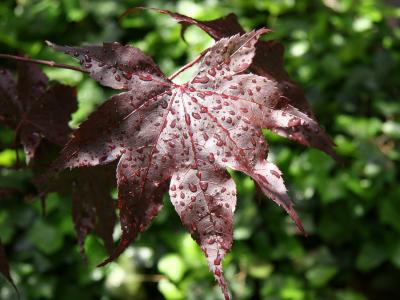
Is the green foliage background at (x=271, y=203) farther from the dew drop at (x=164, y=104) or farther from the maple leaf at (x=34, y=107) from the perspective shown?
the dew drop at (x=164, y=104)

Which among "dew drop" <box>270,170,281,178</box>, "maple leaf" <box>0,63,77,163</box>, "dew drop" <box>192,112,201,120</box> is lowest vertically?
"maple leaf" <box>0,63,77,163</box>

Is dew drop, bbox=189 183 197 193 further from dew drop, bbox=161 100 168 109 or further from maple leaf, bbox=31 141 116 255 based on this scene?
maple leaf, bbox=31 141 116 255

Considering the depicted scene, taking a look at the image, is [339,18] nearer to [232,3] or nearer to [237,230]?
[232,3]

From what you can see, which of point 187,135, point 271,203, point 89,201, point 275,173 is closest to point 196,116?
point 187,135

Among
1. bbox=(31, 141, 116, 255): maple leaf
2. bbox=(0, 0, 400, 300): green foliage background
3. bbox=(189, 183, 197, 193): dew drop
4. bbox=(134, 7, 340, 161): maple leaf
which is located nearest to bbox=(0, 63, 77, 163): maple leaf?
bbox=(31, 141, 116, 255): maple leaf

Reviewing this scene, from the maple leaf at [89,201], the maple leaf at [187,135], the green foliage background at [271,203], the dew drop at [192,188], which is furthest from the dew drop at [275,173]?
the green foliage background at [271,203]

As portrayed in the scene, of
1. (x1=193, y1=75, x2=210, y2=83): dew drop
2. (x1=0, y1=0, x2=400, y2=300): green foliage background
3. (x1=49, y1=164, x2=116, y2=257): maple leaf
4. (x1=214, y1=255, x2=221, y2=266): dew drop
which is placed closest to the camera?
(x1=214, y1=255, x2=221, y2=266): dew drop

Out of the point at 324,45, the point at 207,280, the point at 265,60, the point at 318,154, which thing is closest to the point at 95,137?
the point at 265,60
